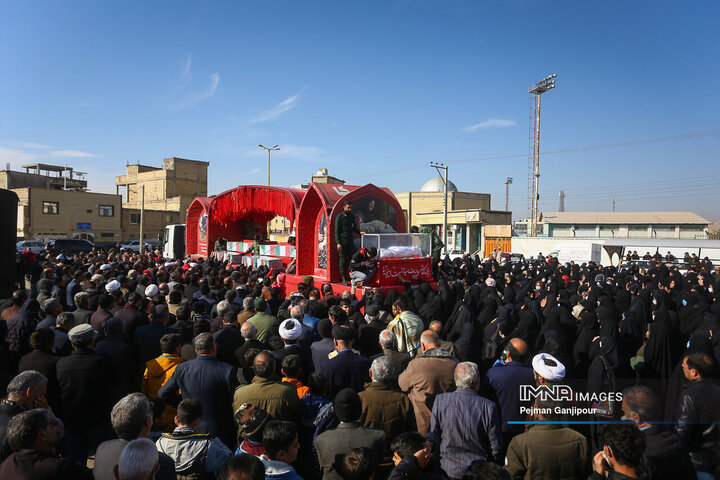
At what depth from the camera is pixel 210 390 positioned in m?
3.25

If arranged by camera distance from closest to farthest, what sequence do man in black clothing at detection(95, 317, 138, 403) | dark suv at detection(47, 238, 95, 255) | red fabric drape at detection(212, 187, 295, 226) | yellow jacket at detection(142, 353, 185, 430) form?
yellow jacket at detection(142, 353, 185, 430) → man in black clothing at detection(95, 317, 138, 403) → red fabric drape at detection(212, 187, 295, 226) → dark suv at detection(47, 238, 95, 255)

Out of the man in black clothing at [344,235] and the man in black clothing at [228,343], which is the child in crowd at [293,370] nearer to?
the man in black clothing at [228,343]

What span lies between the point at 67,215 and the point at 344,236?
108 feet

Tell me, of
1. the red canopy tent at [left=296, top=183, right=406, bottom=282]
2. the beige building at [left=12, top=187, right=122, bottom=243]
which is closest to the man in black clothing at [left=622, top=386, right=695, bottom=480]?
the red canopy tent at [left=296, top=183, right=406, bottom=282]

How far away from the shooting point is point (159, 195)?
44.7 m

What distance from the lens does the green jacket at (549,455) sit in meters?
2.44

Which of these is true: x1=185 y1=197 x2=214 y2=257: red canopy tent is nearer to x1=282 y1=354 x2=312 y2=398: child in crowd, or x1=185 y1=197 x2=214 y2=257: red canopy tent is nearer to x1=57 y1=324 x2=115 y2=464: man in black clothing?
x1=57 y1=324 x2=115 y2=464: man in black clothing

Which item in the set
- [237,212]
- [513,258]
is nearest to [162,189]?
[237,212]

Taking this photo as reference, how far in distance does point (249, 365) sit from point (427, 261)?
7093 mm

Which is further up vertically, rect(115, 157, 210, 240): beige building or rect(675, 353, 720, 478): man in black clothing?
rect(115, 157, 210, 240): beige building

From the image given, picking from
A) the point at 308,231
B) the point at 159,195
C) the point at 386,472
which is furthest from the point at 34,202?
the point at 386,472

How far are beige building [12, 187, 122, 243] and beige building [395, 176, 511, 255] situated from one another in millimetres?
25742

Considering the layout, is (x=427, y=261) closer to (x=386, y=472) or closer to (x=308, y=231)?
(x=308, y=231)

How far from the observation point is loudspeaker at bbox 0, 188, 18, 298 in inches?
243
